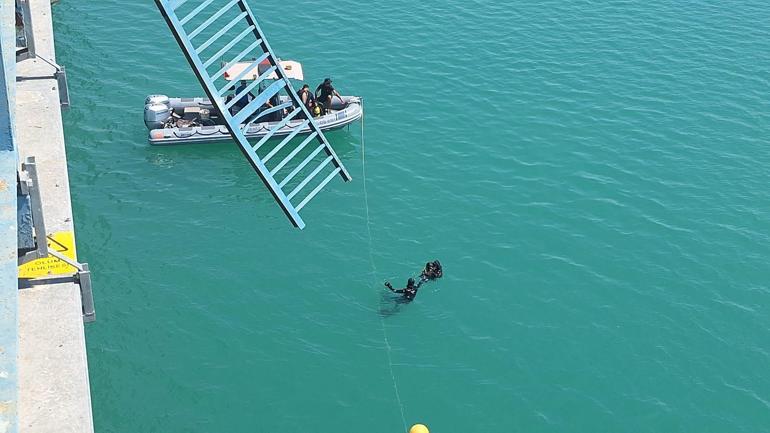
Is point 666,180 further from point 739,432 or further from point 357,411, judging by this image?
point 357,411

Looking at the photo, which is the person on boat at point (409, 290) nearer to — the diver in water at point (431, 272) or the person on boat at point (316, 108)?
the diver in water at point (431, 272)

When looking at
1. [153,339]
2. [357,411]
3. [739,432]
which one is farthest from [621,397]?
[153,339]

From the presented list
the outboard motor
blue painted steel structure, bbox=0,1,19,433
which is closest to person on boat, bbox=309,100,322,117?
the outboard motor

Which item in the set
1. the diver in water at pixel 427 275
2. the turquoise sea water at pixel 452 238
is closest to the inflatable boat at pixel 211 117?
the turquoise sea water at pixel 452 238

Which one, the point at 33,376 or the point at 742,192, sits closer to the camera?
the point at 33,376

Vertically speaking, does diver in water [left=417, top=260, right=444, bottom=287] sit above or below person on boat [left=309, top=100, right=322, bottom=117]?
below

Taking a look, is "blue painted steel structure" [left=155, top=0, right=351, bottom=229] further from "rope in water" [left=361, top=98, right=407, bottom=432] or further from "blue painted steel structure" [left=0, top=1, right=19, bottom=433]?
"rope in water" [left=361, top=98, right=407, bottom=432]
